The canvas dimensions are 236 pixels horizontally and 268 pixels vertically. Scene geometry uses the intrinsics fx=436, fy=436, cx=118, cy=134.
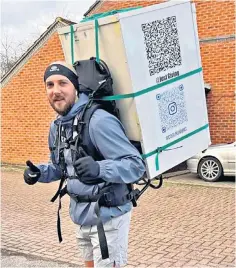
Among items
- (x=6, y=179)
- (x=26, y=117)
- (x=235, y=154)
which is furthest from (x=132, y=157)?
(x=26, y=117)

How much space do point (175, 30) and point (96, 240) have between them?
159cm

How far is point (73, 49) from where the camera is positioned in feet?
10.2

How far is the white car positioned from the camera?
9.86 m

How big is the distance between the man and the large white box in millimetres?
242

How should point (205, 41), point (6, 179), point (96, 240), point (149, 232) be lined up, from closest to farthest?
point (96, 240) < point (149, 232) < point (205, 41) < point (6, 179)

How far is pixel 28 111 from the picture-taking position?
12953 millimetres

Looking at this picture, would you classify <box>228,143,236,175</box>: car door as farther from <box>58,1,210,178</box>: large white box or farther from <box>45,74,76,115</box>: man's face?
<box>45,74,76,115</box>: man's face

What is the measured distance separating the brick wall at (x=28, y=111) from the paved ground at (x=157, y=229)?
3.32m

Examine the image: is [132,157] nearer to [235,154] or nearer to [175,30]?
[175,30]

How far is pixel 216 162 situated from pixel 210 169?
240 millimetres

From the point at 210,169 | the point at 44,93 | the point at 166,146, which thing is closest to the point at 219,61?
the point at 210,169

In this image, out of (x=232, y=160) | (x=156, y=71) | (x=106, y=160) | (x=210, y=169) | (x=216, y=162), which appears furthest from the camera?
(x=210, y=169)

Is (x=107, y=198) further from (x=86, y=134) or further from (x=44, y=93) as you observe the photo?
(x=44, y=93)

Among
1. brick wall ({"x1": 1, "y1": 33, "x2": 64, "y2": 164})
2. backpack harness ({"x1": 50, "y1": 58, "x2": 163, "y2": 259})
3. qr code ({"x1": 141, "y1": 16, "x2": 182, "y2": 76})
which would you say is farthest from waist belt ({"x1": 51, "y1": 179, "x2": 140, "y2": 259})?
brick wall ({"x1": 1, "y1": 33, "x2": 64, "y2": 164})
